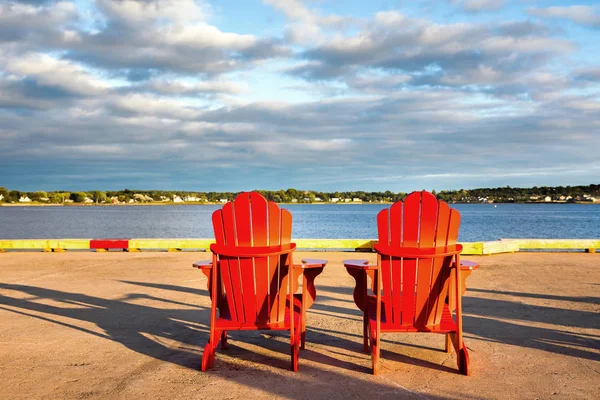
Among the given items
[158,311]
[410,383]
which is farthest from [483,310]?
[158,311]

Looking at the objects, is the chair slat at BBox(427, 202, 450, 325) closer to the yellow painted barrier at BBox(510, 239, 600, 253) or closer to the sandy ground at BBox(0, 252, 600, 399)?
the sandy ground at BBox(0, 252, 600, 399)

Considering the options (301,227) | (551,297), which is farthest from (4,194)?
(551,297)

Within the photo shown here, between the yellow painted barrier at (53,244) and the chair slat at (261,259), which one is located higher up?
the chair slat at (261,259)

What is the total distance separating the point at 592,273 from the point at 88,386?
9741 millimetres

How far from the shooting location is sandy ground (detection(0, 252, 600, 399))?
13.1ft

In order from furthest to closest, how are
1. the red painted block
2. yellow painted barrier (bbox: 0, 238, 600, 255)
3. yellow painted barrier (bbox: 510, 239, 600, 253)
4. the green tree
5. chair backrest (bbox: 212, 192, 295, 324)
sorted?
the green tree → the red painted block → yellow painted barrier (bbox: 510, 239, 600, 253) → yellow painted barrier (bbox: 0, 238, 600, 255) → chair backrest (bbox: 212, 192, 295, 324)

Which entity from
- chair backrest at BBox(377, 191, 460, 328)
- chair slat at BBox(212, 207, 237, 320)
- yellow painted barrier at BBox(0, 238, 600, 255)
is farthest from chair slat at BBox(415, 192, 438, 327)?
yellow painted barrier at BBox(0, 238, 600, 255)

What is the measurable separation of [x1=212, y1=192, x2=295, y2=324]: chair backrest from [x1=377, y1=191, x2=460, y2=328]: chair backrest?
2.79 feet

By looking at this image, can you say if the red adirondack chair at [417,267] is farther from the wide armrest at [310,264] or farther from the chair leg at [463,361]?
the wide armrest at [310,264]

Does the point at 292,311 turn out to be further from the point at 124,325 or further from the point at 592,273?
the point at 592,273

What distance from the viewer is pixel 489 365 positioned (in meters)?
4.58

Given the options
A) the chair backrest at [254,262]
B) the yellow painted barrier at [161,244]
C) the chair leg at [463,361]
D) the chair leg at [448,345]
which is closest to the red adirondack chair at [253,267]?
the chair backrest at [254,262]

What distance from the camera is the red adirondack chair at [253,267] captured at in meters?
4.51

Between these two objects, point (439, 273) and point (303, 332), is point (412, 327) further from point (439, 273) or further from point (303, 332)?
point (303, 332)
